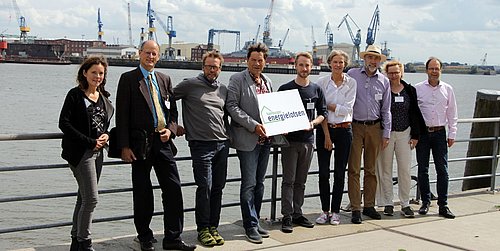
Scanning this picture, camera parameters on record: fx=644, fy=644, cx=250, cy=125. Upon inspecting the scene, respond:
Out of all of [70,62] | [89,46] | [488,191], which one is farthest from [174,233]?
[89,46]

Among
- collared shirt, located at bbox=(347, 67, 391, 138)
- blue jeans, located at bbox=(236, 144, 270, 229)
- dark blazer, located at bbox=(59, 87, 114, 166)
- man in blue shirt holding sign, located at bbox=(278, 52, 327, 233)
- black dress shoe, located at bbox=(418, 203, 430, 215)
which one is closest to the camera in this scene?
dark blazer, located at bbox=(59, 87, 114, 166)

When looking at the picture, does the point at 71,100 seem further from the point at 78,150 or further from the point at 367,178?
the point at 367,178

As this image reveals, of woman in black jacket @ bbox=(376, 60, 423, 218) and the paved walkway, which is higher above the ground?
woman in black jacket @ bbox=(376, 60, 423, 218)

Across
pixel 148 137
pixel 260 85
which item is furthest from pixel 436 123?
pixel 148 137

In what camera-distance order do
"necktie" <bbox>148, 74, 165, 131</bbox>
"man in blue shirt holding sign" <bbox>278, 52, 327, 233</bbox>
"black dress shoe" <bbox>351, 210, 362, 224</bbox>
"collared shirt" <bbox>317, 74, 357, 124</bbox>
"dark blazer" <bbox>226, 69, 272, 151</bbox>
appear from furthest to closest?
"black dress shoe" <bbox>351, 210, 362, 224</bbox> < "collared shirt" <bbox>317, 74, 357, 124</bbox> < "man in blue shirt holding sign" <bbox>278, 52, 327, 233</bbox> < "dark blazer" <bbox>226, 69, 272, 151</bbox> < "necktie" <bbox>148, 74, 165, 131</bbox>

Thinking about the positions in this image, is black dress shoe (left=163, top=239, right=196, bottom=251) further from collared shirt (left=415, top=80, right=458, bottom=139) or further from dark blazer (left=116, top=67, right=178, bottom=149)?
collared shirt (left=415, top=80, right=458, bottom=139)

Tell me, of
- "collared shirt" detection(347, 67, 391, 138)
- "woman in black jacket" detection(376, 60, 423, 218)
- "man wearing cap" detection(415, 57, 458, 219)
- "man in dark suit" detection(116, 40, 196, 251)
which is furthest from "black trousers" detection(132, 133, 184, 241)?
"man wearing cap" detection(415, 57, 458, 219)

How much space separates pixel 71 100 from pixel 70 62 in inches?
5729

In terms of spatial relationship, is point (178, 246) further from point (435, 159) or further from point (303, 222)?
point (435, 159)

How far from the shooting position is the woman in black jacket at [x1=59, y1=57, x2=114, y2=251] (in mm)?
5234

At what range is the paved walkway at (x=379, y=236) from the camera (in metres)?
6.26

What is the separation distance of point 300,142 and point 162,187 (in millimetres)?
1598

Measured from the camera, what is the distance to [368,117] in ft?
23.6

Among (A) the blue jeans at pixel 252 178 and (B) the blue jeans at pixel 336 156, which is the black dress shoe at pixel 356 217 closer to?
(B) the blue jeans at pixel 336 156
